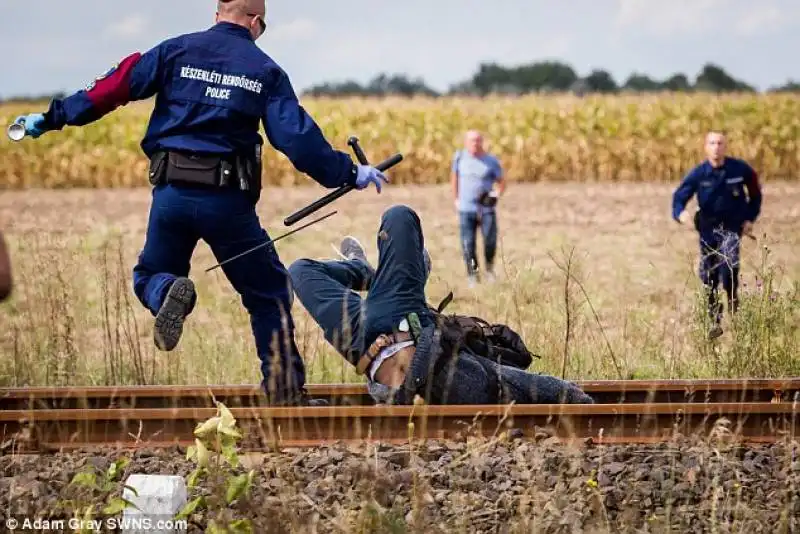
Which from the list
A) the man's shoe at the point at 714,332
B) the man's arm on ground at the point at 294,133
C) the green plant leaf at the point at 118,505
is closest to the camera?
the green plant leaf at the point at 118,505

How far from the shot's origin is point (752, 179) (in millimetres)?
12781

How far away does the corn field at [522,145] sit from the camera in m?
36.1

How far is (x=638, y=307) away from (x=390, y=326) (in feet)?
22.1

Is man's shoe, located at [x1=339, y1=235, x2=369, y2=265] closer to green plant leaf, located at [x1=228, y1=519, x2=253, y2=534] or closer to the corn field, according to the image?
green plant leaf, located at [x1=228, y1=519, x2=253, y2=534]

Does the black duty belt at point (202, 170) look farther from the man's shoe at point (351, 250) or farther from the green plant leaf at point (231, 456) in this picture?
the green plant leaf at point (231, 456)

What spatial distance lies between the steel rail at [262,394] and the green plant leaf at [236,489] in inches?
89.3

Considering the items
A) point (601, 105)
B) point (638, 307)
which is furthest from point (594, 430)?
point (601, 105)

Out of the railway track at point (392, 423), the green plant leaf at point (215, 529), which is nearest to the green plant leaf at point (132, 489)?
the green plant leaf at point (215, 529)

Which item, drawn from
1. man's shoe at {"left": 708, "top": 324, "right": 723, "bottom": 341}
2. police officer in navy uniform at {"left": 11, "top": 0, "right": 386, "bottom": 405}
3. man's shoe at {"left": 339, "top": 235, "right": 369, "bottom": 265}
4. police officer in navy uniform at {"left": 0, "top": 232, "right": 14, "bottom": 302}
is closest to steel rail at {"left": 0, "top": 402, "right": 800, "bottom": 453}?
police officer in navy uniform at {"left": 11, "top": 0, "right": 386, "bottom": 405}

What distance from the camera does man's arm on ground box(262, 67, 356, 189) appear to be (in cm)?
713

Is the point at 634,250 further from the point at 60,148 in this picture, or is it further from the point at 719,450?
the point at 60,148

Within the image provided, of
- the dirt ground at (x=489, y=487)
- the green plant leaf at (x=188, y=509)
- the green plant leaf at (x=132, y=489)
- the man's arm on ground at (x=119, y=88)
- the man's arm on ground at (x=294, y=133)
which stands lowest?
the dirt ground at (x=489, y=487)

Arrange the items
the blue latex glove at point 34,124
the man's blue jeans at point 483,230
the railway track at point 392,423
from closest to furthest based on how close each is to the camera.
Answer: the railway track at point 392,423 < the blue latex glove at point 34,124 < the man's blue jeans at point 483,230

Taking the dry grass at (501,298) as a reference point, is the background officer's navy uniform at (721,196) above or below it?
above
